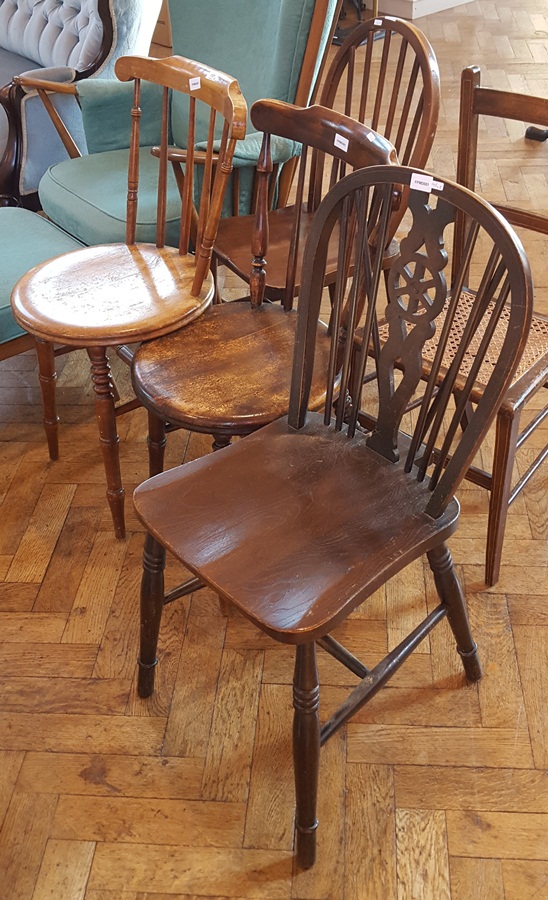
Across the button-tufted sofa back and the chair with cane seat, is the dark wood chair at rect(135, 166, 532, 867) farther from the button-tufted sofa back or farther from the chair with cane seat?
the button-tufted sofa back

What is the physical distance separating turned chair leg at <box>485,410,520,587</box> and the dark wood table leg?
81cm

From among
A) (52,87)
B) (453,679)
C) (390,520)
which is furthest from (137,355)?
(52,87)

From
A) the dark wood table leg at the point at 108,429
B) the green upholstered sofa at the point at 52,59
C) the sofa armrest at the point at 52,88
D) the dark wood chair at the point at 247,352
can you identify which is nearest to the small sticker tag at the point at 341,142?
the dark wood chair at the point at 247,352

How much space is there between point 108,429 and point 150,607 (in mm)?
479

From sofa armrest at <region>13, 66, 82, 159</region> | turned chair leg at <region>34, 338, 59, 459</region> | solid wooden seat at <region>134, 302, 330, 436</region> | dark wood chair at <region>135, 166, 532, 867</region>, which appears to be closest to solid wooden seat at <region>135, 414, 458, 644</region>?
dark wood chair at <region>135, 166, 532, 867</region>

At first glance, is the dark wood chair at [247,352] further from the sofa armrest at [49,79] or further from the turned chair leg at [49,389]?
the sofa armrest at [49,79]

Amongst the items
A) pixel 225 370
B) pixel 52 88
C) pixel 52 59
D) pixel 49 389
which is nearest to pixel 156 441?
pixel 225 370

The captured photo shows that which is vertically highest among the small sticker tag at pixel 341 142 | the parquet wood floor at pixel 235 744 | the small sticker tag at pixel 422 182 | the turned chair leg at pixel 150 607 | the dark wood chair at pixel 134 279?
the small sticker tag at pixel 422 182

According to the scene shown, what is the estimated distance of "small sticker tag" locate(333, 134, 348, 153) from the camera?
1.45m

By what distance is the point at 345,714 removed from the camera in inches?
54.6

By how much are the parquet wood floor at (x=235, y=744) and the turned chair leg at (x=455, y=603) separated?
60mm

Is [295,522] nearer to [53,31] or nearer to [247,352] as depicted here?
[247,352]

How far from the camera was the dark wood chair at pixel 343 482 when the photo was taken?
45.1 inches

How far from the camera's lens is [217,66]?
2.51m
